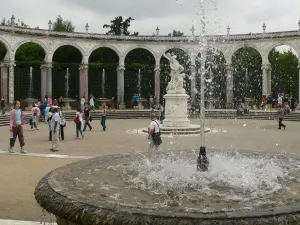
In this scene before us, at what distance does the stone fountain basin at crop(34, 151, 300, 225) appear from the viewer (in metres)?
3.00

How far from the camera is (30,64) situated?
44562mm

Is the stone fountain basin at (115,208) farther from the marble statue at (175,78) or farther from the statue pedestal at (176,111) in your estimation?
the marble statue at (175,78)

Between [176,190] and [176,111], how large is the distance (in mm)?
16109

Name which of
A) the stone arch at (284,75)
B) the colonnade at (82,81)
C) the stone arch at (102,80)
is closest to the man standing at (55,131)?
the colonnade at (82,81)

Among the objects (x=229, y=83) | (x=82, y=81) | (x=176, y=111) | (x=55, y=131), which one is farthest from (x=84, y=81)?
(x=55, y=131)

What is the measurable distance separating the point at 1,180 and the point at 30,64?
125 feet

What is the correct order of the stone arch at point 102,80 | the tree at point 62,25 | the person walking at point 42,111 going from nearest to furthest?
the person walking at point 42,111 → the stone arch at point 102,80 → the tree at point 62,25

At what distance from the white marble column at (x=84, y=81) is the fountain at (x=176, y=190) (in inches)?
1322

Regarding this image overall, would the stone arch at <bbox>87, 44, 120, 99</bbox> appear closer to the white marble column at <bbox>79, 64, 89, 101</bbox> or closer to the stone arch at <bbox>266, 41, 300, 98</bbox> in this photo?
the white marble column at <bbox>79, 64, 89, 101</bbox>

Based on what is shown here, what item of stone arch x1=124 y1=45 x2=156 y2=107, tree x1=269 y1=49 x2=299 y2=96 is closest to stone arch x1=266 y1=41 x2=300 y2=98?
tree x1=269 y1=49 x2=299 y2=96

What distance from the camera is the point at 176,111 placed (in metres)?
20.5

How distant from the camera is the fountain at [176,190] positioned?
10.1 ft

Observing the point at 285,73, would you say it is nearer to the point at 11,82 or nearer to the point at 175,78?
the point at 11,82

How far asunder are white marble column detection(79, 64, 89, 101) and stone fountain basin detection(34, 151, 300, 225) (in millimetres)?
35272
